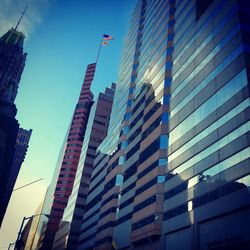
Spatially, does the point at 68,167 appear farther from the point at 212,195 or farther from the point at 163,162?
the point at 212,195

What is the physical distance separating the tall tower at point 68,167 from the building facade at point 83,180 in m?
15.6

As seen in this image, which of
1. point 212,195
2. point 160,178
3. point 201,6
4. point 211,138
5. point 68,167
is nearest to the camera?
point 212,195

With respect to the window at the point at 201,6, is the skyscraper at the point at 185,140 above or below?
below

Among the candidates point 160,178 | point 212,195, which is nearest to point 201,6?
point 160,178

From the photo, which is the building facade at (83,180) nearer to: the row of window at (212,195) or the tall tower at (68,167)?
the tall tower at (68,167)

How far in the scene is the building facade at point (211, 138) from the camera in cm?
3675

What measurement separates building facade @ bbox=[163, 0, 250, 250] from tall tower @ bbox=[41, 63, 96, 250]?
105 m

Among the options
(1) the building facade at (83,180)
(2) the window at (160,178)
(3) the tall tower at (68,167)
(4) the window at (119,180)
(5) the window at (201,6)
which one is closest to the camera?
(2) the window at (160,178)

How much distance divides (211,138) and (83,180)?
281 feet

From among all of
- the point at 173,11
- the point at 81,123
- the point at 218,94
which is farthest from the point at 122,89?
the point at 81,123

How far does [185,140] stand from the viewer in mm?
50031

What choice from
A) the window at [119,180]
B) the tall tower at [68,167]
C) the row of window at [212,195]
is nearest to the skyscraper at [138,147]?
the window at [119,180]

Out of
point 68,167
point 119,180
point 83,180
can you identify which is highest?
point 68,167

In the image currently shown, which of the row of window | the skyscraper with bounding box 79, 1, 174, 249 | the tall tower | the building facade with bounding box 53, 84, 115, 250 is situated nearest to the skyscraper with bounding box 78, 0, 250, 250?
the row of window
